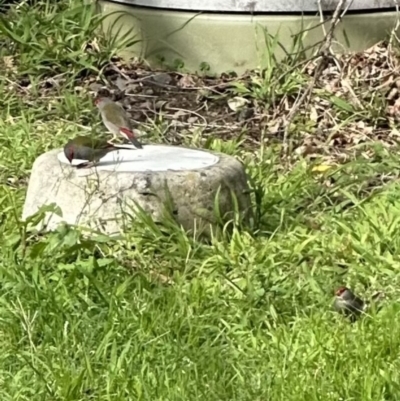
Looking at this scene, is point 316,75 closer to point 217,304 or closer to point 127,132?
point 127,132

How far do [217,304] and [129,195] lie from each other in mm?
781

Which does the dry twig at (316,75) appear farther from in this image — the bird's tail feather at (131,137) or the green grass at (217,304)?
the bird's tail feather at (131,137)

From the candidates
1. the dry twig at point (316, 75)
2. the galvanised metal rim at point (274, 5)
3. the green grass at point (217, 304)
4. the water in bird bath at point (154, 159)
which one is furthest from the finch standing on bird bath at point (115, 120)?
the galvanised metal rim at point (274, 5)

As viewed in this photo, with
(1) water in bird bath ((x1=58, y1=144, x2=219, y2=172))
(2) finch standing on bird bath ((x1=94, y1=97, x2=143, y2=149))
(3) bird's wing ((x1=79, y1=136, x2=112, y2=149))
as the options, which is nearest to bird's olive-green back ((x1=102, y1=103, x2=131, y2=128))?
(2) finch standing on bird bath ((x1=94, y1=97, x2=143, y2=149))

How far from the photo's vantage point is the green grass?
3441 millimetres

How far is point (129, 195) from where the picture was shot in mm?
4625

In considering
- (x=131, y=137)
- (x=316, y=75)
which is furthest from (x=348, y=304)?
(x=316, y=75)

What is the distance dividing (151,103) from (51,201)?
240 cm

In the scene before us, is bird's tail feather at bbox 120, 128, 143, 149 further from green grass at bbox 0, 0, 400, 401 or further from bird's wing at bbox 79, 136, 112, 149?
green grass at bbox 0, 0, 400, 401

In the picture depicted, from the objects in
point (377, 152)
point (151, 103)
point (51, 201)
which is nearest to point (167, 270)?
point (51, 201)

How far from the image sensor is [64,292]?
400 cm

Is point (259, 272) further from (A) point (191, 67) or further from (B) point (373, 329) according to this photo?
(A) point (191, 67)

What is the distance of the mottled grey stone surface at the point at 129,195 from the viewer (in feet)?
15.2

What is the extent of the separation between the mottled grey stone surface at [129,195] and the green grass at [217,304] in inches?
4.1
